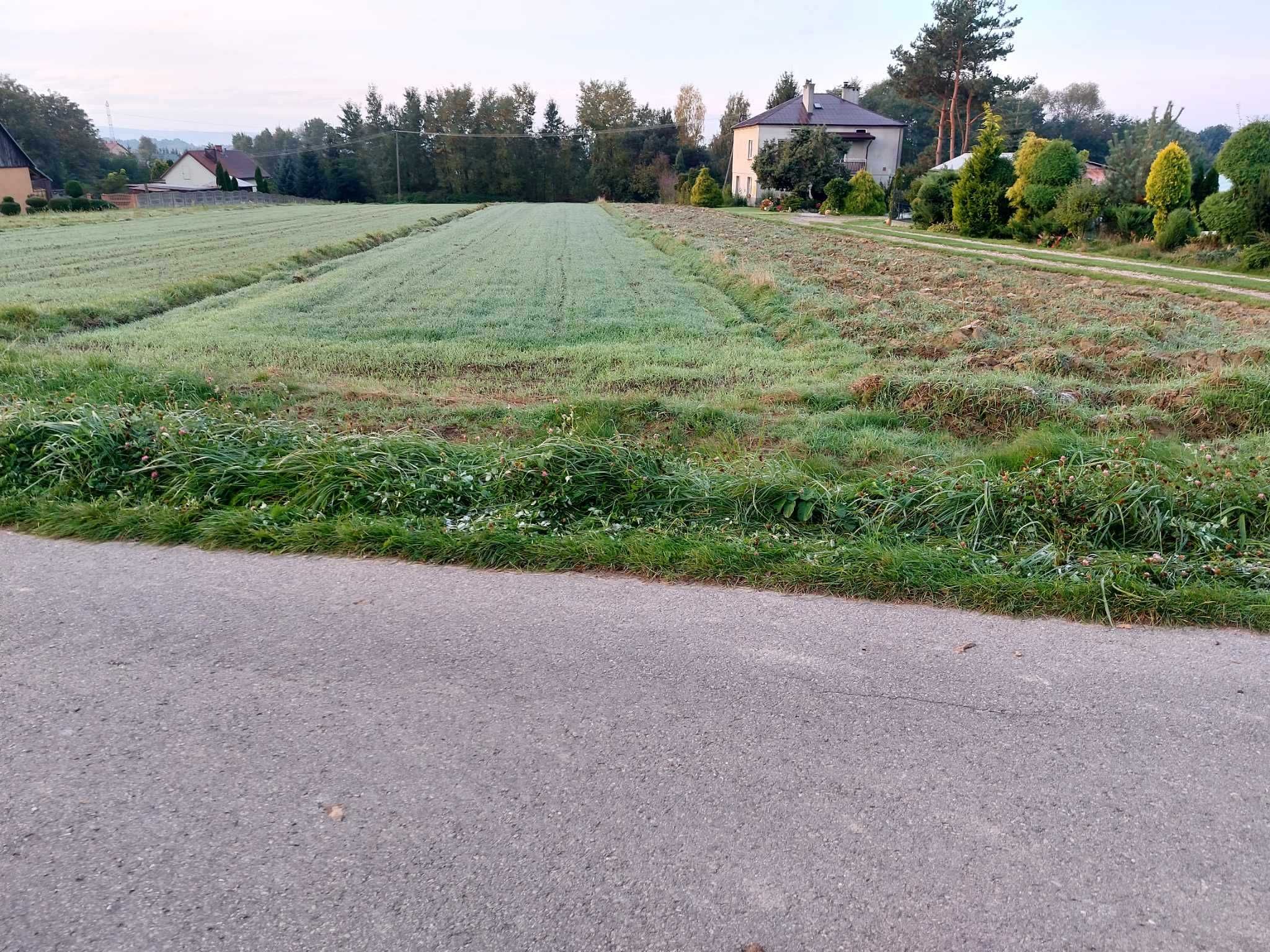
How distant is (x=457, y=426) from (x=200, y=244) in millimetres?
23236

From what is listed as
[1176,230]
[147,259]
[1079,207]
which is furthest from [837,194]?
[147,259]

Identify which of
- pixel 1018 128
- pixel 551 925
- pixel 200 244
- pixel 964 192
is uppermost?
pixel 1018 128

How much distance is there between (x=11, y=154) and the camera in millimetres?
58312

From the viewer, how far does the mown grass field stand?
4410 millimetres

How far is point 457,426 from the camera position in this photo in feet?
23.1

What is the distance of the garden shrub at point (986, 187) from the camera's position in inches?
1129

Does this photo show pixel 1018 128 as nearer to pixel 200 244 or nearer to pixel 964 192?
pixel 964 192

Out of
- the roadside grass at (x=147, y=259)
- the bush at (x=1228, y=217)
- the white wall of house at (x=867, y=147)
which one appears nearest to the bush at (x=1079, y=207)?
the bush at (x=1228, y=217)

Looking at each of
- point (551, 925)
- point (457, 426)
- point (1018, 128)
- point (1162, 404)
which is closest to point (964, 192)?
point (1162, 404)

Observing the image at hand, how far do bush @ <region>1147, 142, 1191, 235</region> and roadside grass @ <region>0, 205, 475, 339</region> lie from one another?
2223cm

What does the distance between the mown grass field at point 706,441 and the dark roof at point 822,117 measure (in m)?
51.1

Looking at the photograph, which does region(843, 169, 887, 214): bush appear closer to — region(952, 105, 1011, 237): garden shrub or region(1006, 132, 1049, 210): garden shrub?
region(952, 105, 1011, 237): garden shrub

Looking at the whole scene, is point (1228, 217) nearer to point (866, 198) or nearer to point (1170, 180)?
point (1170, 180)

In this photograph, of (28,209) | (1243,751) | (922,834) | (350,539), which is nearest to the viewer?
(922,834)
